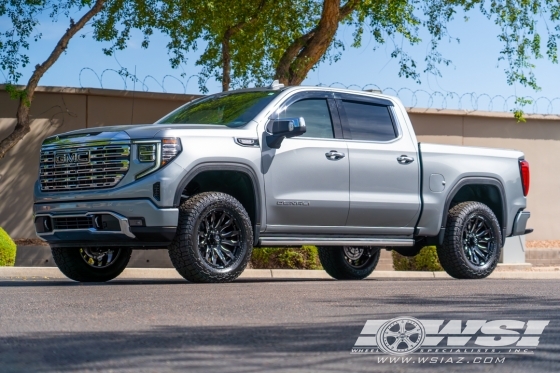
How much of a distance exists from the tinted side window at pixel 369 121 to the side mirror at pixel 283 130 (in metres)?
1.21

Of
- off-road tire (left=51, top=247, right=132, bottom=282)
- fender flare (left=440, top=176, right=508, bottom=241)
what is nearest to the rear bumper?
fender flare (left=440, top=176, right=508, bottom=241)

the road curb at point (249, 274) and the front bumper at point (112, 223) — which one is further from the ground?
the front bumper at point (112, 223)

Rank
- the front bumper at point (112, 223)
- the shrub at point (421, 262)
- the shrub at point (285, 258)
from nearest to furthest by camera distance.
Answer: the front bumper at point (112, 223), the shrub at point (285, 258), the shrub at point (421, 262)

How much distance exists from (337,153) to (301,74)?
9091mm

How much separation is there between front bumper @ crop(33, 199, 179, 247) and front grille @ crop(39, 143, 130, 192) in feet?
0.65

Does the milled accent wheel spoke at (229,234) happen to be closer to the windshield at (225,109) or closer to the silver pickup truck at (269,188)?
the silver pickup truck at (269,188)

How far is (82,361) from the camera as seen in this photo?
190 inches

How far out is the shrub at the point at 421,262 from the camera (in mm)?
17812

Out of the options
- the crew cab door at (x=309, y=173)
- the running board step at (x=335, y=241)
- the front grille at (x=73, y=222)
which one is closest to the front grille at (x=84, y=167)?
the front grille at (x=73, y=222)

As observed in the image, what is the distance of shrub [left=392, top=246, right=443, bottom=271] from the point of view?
17812mm

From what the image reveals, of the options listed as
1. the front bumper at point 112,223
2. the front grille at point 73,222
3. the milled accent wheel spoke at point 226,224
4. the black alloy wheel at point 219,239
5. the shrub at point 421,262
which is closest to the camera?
the front bumper at point 112,223

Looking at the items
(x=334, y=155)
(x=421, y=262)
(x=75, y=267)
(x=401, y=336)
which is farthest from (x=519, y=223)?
(x=401, y=336)

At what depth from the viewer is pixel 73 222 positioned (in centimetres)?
989

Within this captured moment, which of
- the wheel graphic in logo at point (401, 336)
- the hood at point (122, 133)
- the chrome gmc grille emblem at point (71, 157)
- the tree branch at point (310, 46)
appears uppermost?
the tree branch at point (310, 46)
